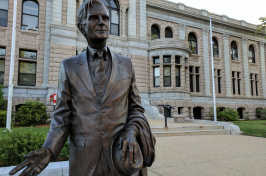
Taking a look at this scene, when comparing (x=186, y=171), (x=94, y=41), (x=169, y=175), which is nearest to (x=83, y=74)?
(x=94, y=41)

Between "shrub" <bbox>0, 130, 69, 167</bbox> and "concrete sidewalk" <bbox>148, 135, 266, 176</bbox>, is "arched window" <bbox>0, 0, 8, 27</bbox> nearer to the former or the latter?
"shrub" <bbox>0, 130, 69, 167</bbox>

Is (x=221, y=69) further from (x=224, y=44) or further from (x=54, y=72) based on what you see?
(x=54, y=72)

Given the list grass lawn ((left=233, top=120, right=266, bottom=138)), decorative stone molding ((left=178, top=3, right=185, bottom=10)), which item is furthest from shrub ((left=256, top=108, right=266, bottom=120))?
decorative stone molding ((left=178, top=3, right=185, bottom=10))

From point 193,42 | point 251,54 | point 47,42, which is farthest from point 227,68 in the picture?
point 47,42

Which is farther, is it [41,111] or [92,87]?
[41,111]

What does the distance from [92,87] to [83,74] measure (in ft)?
0.51

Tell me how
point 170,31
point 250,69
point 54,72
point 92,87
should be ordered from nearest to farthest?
point 92,87 → point 54,72 → point 170,31 → point 250,69

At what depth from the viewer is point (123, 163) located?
1398mm

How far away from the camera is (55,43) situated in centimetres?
1507

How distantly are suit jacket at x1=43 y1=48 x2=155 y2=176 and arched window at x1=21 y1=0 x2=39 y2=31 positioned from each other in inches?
648

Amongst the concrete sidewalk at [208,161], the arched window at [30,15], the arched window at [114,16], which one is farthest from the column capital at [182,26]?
the concrete sidewalk at [208,161]

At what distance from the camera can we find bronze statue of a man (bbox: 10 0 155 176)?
1.55 metres

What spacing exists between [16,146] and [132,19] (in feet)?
55.9

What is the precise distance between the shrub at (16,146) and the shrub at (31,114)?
→ 7793mm
